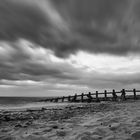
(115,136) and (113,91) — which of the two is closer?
(115,136)

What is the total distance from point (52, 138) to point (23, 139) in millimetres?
800

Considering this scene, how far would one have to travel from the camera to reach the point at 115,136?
3.46 metres

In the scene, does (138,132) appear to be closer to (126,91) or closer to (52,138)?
(52,138)

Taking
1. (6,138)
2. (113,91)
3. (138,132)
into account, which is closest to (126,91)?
(113,91)

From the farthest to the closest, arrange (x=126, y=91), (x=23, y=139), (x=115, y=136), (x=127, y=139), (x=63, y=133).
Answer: (x=126, y=91) < (x=63, y=133) < (x=23, y=139) < (x=115, y=136) < (x=127, y=139)

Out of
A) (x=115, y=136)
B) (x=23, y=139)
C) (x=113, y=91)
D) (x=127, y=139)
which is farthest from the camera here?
(x=113, y=91)

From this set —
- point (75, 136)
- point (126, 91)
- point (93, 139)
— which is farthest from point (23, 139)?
point (126, 91)

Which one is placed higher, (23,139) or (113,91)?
(113,91)

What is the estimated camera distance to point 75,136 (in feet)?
12.0

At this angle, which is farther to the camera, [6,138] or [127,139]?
[6,138]

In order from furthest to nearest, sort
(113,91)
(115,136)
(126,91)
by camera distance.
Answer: (113,91) < (126,91) < (115,136)

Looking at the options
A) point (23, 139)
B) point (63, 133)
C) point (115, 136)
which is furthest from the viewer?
point (63, 133)

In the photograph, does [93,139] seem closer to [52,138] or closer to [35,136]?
[52,138]

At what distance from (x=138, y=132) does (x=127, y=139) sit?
526 mm
